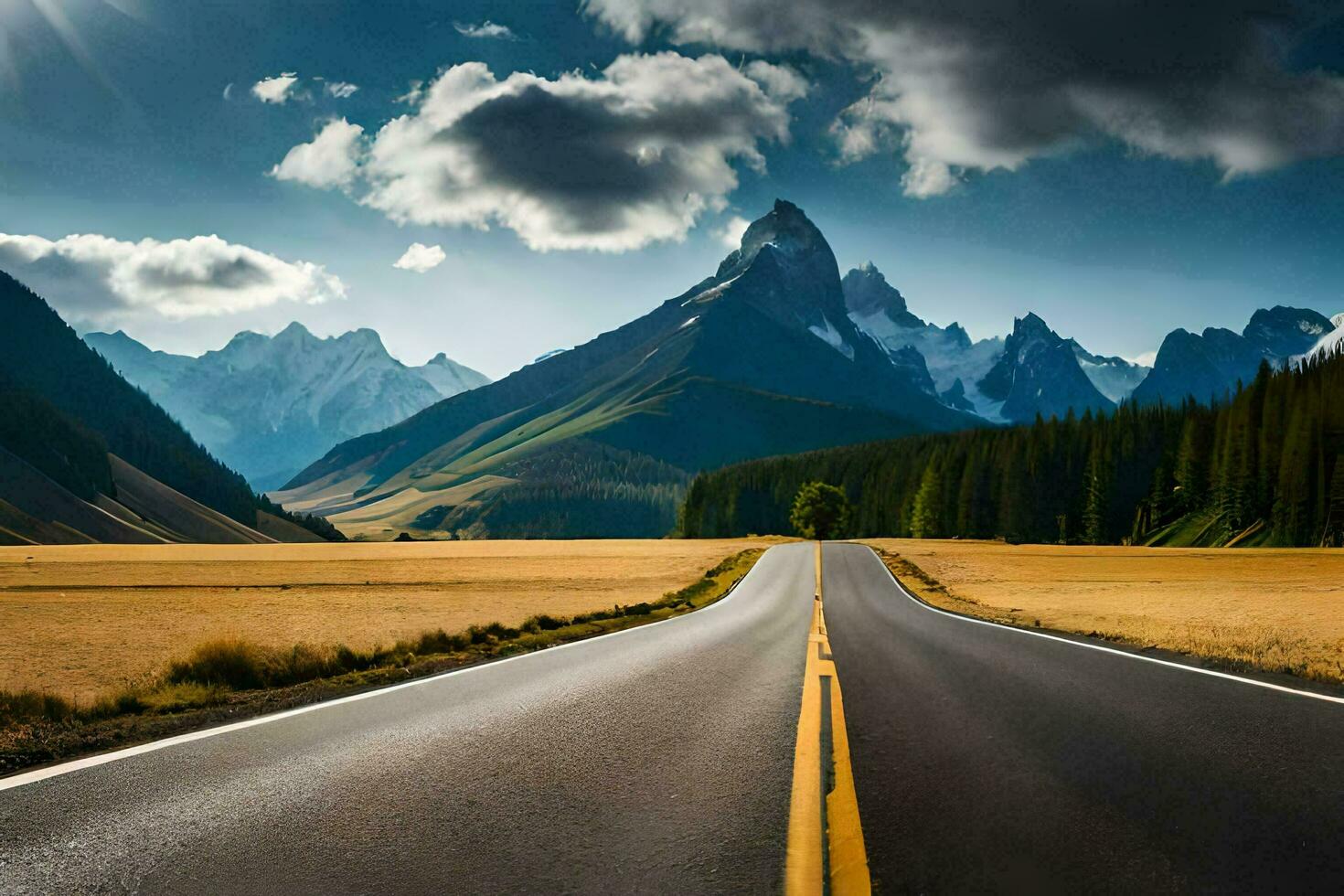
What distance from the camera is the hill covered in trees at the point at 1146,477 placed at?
271 ft

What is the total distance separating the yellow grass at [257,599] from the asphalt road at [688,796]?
24.8 feet

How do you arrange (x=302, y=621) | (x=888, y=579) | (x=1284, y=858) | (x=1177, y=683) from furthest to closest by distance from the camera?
(x=888, y=579), (x=302, y=621), (x=1177, y=683), (x=1284, y=858)

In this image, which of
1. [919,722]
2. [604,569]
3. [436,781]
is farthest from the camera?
[604,569]

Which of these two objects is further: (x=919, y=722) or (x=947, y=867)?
(x=919, y=722)

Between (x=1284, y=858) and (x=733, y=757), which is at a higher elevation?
(x=1284, y=858)

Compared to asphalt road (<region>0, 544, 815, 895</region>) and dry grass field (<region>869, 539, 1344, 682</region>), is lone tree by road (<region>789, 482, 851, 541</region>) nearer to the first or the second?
dry grass field (<region>869, 539, 1344, 682</region>)

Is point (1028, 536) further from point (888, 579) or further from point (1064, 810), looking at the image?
point (1064, 810)

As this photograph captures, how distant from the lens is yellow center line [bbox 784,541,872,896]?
394 centimetres

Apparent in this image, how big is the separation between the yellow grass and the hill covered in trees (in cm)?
5832

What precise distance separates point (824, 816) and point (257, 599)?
129 feet

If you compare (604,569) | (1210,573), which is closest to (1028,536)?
(1210,573)

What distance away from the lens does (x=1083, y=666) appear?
11.3 metres

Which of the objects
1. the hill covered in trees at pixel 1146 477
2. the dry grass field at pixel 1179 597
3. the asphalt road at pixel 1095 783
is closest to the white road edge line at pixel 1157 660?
the asphalt road at pixel 1095 783

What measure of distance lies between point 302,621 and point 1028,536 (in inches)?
4119
